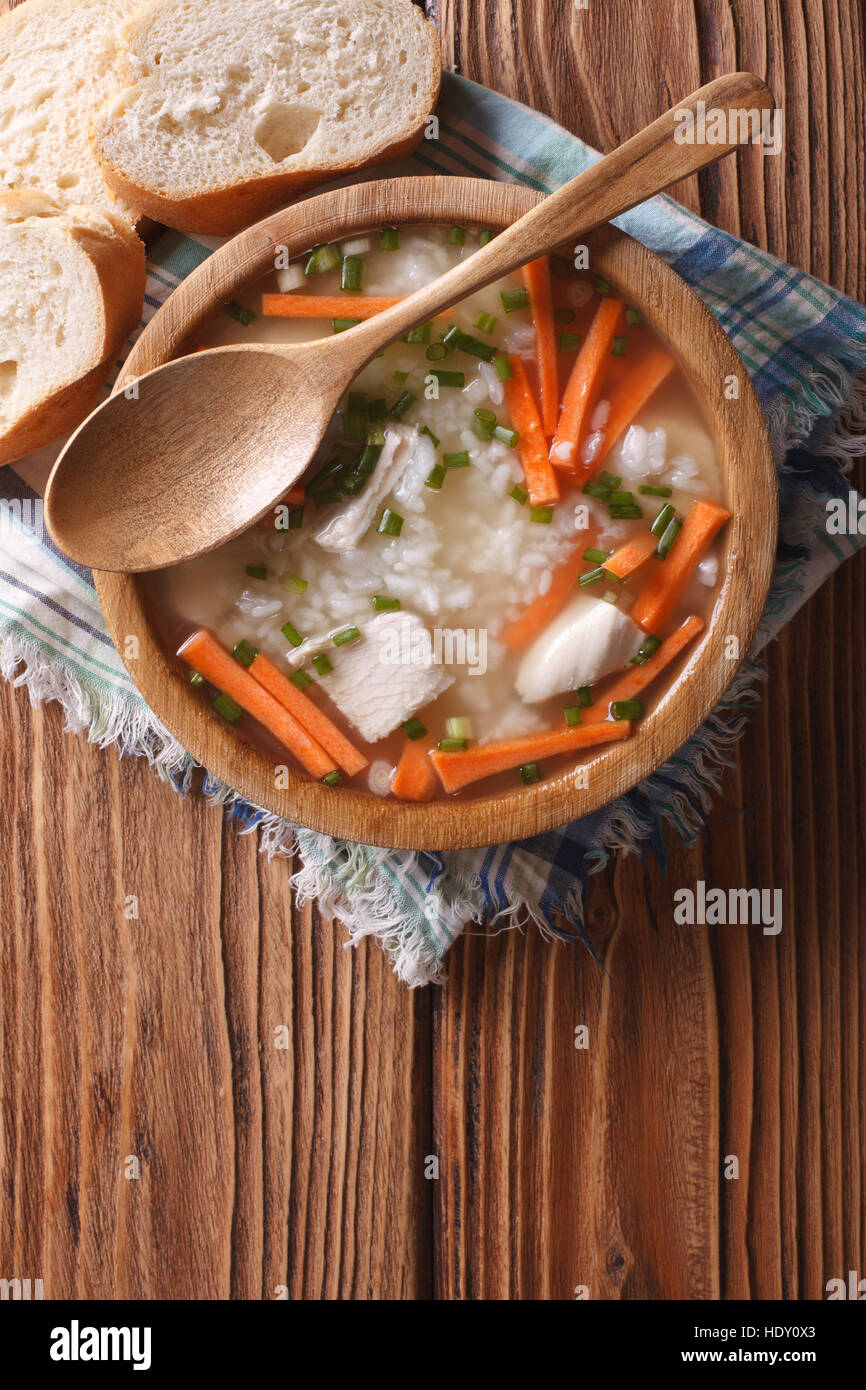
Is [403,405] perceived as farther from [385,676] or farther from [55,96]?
[55,96]

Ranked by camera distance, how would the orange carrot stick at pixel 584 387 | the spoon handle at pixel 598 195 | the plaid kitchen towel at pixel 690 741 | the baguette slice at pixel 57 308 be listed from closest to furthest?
the spoon handle at pixel 598 195
the orange carrot stick at pixel 584 387
the baguette slice at pixel 57 308
the plaid kitchen towel at pixel 690 741

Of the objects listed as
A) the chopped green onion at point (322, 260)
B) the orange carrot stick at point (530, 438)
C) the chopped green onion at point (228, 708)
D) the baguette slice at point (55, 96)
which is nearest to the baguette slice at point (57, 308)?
the baguette slice at point (55, 96)

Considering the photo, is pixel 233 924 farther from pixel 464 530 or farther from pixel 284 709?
pixel 464 530

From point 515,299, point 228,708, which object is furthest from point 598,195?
point 228,708

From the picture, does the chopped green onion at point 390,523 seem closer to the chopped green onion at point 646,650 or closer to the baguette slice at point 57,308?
the chopped green onion at point 646,650

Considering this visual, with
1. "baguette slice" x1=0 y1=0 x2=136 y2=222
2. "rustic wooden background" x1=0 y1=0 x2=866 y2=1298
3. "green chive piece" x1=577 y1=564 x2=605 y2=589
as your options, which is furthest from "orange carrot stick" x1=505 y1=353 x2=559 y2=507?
"baguette slice" x1=0 y1=0 x2=136 y2=222

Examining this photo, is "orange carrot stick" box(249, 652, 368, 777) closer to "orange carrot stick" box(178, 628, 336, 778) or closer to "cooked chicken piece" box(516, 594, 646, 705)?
"orange carrot stick" box(178, 628, 336, 778)
